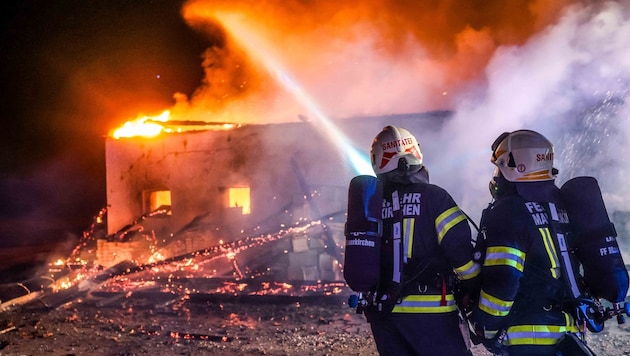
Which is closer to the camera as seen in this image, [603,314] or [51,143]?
[603,314]

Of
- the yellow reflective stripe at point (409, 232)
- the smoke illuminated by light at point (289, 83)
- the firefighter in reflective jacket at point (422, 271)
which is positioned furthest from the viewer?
the smoke illuminated by light at point (289, 83)

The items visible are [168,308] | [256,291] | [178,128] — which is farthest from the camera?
[178,128]

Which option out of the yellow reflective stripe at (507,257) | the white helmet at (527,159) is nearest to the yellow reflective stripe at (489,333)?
the yellow reflective stripe at (507,257)

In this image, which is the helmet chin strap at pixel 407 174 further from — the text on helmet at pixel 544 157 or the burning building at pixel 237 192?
the burning building at pixel 237 192

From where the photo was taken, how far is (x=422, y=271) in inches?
113

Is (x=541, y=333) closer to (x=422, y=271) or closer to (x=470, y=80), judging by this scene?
(x=422, y=271)

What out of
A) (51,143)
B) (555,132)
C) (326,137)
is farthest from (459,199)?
(51,143)

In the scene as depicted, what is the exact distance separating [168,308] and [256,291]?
5.44 feet

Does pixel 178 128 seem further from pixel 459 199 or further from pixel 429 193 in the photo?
pixel 429 193

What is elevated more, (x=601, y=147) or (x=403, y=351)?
(x=601, y=147)

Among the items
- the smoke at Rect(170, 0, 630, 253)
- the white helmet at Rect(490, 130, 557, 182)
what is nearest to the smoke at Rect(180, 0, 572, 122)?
the smoke at Rect(170, 0, 630, 253)

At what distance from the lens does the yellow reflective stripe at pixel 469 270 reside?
2764mm

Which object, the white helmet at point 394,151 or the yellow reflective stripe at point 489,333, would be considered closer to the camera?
the yellow reflective stripe at point 489,333

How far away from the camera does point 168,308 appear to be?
870 centimetres
